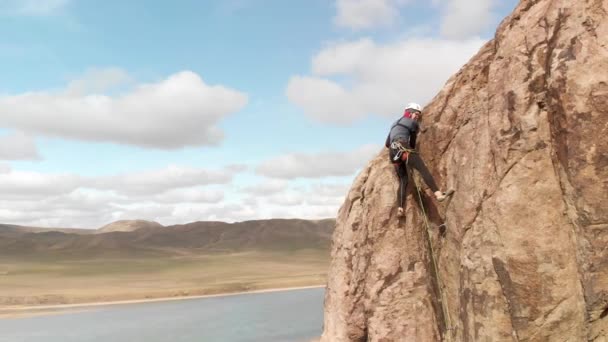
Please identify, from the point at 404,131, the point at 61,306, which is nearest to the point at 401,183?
the point at 404,131

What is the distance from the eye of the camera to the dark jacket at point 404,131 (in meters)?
13.0

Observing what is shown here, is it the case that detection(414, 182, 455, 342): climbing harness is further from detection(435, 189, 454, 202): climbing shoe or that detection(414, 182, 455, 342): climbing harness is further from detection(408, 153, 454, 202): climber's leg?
detection(435, 189, 454, 202): climbing shoe

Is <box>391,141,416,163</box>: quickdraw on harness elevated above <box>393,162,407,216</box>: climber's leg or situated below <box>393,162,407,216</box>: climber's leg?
above

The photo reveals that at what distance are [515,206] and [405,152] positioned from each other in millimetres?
3423

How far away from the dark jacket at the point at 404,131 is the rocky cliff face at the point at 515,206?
1.34ft

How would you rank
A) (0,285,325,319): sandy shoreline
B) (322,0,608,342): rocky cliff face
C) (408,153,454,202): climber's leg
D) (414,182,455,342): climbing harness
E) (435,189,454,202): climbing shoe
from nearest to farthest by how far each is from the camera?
(322,0,608,342): rocky cliff face → (435,189,454,202): climbing shoe → (414,182,455,342): climbing harness → (408,153,454,202): climber's leg → (0,285,325,319): sandy shoreline

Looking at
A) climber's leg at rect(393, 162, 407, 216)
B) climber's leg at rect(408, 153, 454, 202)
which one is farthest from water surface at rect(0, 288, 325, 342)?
climber's leg at rect(408, 153, 454, 202)

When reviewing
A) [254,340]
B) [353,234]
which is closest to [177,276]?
[254,340]

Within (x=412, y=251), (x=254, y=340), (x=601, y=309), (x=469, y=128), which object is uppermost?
(x=469, y=128)

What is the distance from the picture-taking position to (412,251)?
1268 cm

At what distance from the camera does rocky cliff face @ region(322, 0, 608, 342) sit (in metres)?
9.13

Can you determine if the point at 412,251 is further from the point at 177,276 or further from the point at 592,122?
the point at 177,276

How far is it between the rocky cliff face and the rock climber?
0.35 m

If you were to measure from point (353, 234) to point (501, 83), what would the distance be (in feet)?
17.5
